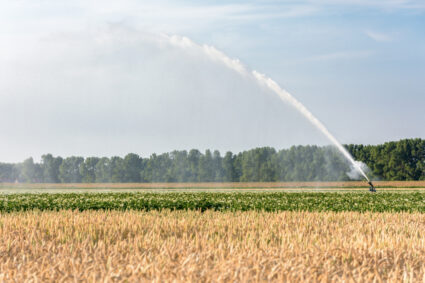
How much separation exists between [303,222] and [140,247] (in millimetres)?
7941

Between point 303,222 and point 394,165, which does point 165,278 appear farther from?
point 394,165

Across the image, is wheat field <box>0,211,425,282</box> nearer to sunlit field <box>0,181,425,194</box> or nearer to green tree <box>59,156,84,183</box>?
sunlit field <box>0,181,425,194</box>

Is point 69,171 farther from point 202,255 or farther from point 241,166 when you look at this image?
point 202,255

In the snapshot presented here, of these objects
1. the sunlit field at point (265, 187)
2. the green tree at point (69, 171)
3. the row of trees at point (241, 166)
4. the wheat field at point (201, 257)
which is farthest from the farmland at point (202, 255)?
the green tree at point (69, 171)

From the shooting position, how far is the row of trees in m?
124

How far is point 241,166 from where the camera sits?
139m

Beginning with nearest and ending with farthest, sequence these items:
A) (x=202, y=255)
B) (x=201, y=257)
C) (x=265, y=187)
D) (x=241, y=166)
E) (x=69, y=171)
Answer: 1. (x=201, y=257)
2. (x=202, y=255)
3. (x=265, y=187)
4. (x=241, y=166)
5. (x=69, y=171)

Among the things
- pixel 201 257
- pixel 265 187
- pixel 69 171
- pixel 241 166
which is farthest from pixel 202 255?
pixel 69 171

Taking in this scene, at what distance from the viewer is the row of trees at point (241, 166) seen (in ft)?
407

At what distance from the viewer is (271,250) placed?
1073 cm

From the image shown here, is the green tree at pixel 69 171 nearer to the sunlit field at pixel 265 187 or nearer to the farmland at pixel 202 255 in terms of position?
the sunlit field at pixel 265 187

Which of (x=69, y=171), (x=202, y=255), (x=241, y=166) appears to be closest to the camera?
(x=202, y=255)

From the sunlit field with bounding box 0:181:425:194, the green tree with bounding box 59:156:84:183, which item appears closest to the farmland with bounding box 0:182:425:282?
the sunlit field with bounding box 0:181:425:194

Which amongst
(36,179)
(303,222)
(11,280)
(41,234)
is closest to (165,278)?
(11,280)
